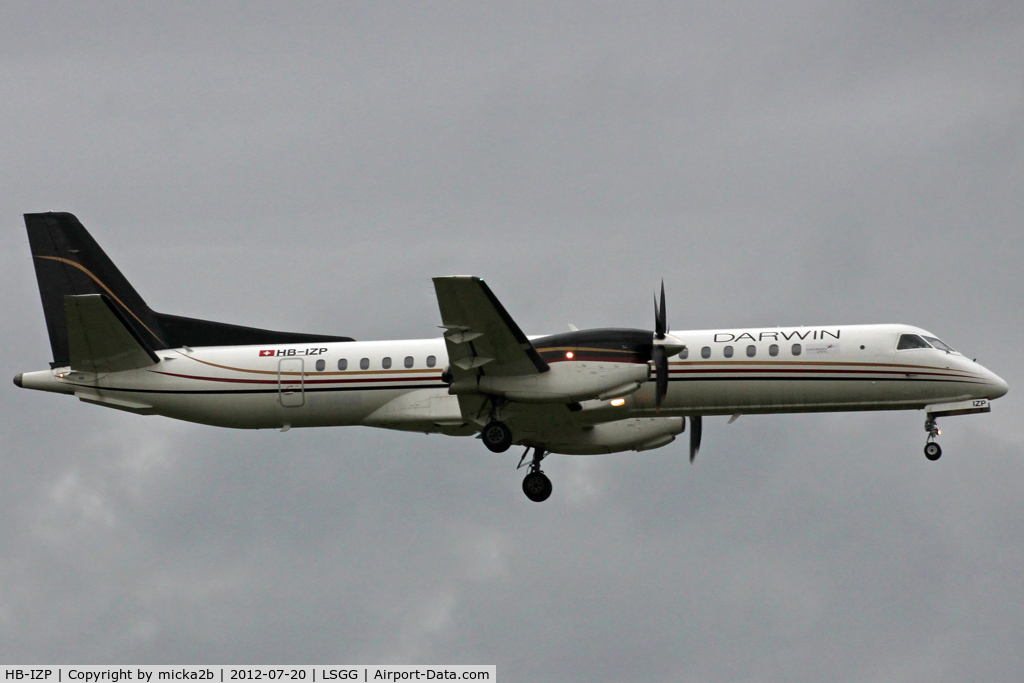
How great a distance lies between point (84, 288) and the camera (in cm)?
3039

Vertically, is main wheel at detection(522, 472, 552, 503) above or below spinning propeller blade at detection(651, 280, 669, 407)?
below

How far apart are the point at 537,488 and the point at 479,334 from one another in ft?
21.3

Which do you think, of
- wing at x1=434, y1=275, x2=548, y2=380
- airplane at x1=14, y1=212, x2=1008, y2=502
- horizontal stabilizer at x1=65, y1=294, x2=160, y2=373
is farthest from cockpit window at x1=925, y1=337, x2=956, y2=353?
horizontal stabilizer at x1=65, y1=294, x2=160, y2=373

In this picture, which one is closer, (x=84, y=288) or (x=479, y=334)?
(x=479, y=334)

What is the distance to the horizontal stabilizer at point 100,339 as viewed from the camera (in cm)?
2733

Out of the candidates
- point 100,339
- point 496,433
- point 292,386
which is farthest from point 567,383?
point 100,339

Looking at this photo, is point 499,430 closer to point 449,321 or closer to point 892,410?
point 449,321

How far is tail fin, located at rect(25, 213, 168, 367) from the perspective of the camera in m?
30.2

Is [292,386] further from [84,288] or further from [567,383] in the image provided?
[567,383]

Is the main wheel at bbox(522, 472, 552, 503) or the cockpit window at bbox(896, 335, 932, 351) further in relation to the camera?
the main wheel at bbox(522, 472, 552, 503)

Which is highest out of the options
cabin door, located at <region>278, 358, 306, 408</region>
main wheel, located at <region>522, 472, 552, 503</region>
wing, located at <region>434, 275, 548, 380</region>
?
wing, located at <region>434, 275, 548, 380</region>

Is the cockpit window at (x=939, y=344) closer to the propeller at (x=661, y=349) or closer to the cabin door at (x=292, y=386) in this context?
the propeller at (x=661, y=349)

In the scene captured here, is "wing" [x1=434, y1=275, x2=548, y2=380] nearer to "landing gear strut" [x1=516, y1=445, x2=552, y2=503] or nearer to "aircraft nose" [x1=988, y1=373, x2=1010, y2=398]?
"landing gear strut" [x1=516, y1=445, x2=552, y2=503]

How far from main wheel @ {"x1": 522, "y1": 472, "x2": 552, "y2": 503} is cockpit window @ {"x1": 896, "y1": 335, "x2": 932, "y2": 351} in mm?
8920
